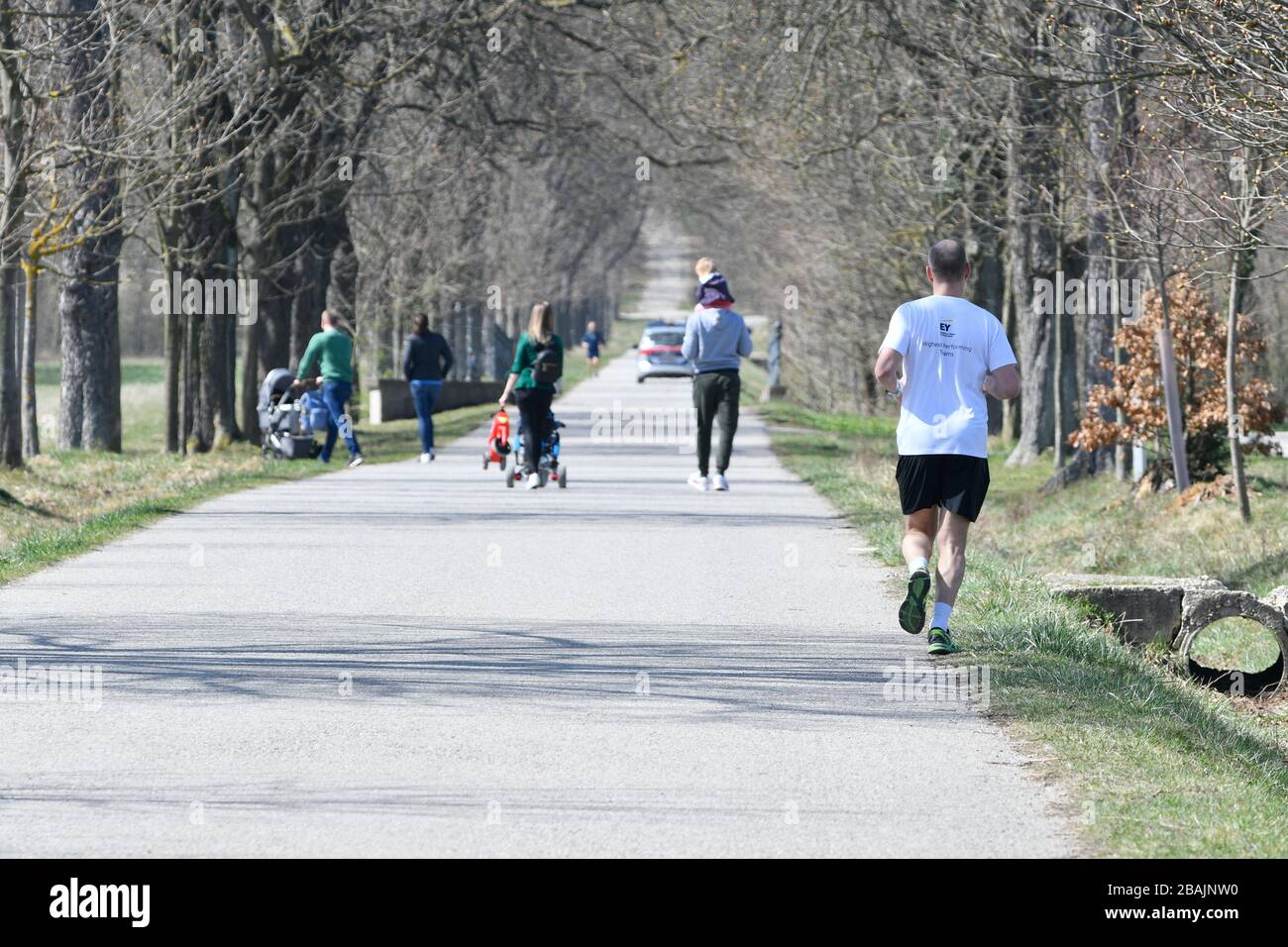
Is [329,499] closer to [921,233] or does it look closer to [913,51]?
[913,51]

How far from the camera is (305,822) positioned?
19.9 feet

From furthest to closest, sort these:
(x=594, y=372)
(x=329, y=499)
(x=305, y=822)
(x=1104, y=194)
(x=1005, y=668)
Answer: (x=594, y=372) → (x=1104, y=194) → (x=329, y=499) → (x=1005, y=668) → (x=305, y=822)

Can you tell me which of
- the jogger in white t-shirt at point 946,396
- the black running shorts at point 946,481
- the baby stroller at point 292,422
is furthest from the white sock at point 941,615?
the baby stroller at point 292,422

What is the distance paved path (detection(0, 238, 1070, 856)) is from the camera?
603cm

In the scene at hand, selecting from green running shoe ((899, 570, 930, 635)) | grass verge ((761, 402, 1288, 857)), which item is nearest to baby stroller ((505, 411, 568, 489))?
grass verge ((761, 402, 1288, 857))

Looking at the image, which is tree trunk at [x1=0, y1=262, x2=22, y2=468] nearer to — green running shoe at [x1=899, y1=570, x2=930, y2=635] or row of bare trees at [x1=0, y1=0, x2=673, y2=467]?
row of bare trees at [x1=0, y1=0, x2=673, y2=467]

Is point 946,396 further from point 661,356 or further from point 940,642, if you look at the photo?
point 661,356

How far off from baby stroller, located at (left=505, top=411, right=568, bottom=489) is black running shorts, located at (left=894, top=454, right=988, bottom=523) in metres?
9.75

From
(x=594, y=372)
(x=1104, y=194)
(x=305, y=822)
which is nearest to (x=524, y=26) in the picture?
(x=1104, y=194)

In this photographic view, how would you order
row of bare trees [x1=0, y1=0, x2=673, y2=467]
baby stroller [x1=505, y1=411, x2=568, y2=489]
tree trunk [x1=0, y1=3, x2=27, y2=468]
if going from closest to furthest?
tree trunk [x1=0, y1=3, x2=27, y2=468]
row of bare trees [x1=0, y1=0, x2=673, y2=467]
baby stroller [x1=505, y1=411, x2=568, y2=489]

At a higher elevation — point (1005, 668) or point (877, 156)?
point (877, 156)

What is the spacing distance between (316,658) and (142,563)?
387cm
